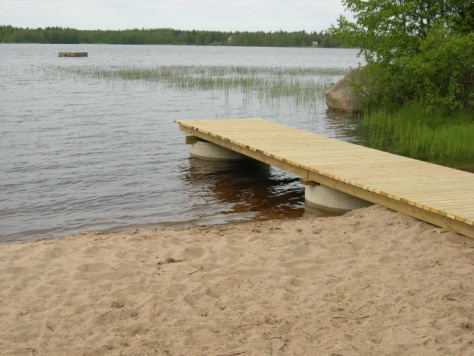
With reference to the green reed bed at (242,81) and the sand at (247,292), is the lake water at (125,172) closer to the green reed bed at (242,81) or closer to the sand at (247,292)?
the sand at (247,292)

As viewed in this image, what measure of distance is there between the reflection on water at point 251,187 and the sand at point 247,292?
2247 millimetres

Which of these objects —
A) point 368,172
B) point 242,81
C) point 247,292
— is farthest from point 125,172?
point 242,81

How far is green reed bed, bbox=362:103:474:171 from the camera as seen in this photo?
13.0 meters

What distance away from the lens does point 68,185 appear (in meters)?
11.7

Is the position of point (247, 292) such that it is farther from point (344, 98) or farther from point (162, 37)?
point (162, 37)

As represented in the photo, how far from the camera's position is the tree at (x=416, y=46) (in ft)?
50.8

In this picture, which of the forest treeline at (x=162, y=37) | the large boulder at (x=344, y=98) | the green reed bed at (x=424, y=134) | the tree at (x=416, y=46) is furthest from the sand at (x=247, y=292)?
the forest treeline at (x=162, y=37)

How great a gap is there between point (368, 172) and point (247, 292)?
156 inches

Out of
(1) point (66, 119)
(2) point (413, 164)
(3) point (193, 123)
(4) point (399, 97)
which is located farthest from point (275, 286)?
(1) point (66, 119)

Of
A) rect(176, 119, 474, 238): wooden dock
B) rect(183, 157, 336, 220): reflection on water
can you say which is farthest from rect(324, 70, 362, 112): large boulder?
rect(183, 157, 336, 220): reflection on water

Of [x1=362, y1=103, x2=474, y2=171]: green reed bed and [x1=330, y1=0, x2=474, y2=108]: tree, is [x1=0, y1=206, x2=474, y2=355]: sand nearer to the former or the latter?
[x1=362, y1=103, x2=474, y2=171]: green reed bed

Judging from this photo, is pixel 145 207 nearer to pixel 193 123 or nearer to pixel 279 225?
pixel 279 225

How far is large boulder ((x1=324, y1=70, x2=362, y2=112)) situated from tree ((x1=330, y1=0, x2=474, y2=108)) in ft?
8.83

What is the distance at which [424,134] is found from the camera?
1427cm
